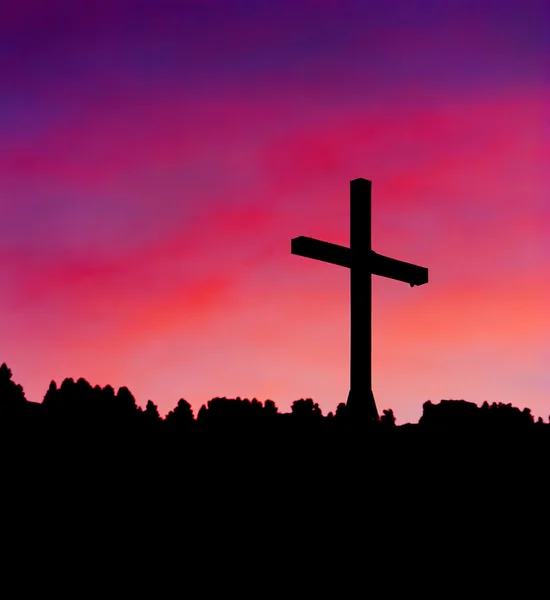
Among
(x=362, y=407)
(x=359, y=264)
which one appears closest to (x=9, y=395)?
(x=362, y=407)

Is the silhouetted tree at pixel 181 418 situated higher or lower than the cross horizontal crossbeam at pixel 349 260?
lower

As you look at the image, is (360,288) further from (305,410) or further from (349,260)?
(305,410)

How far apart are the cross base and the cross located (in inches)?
6.6

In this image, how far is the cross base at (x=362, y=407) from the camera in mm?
11794

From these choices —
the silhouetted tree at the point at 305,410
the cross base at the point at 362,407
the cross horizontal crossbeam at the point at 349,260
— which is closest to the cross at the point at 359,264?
the cross horizontal crossbeam at the point at 349,260

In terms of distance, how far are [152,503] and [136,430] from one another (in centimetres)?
102

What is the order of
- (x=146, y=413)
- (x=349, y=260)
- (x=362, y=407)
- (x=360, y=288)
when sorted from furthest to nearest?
1. (x=349, y=260)
2. (x=360, y=288)
3. (x=362, y=407)
4. (x=146, y=413)

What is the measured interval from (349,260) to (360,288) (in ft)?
1.41

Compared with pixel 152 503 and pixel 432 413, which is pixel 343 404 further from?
pixel 152 503

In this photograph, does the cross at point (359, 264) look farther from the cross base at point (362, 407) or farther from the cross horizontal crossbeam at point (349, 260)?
the cross base at point (362, 407)

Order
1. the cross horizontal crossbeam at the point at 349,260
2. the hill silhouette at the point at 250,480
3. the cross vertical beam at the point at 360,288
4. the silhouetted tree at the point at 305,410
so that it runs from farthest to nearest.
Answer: the cross horizontal crossbeam at the point at 349,260 → the cross vertical beam at the point at 360,288 → the silhouetted tree at the point at 305,410 → the hill silhouette at the point at 250,480

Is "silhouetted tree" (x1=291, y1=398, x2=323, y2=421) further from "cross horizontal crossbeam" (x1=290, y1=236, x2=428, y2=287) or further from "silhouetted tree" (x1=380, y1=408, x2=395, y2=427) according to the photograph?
"cross horizontal crossbeam" (x1=290, y1=236, x2=428, y2=287)

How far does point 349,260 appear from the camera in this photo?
13.2m

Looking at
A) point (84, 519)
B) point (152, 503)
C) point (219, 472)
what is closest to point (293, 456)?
point (219, 472)
